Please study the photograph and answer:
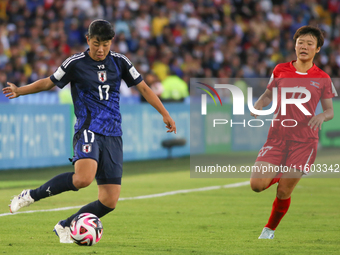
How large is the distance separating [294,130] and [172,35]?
14044 millimetres

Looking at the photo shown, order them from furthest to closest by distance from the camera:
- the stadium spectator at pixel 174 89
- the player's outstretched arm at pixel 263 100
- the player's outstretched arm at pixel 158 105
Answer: the stadium spectator at pixel 174 89, the player's outstretched arm at pixel 263 100, the player's outstretched arm at pixel 158 105

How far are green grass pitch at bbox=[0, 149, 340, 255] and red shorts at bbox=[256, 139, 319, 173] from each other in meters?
0.72

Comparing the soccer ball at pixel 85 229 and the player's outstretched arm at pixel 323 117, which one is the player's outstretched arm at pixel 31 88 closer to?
the soccer ball at pixel 85 229

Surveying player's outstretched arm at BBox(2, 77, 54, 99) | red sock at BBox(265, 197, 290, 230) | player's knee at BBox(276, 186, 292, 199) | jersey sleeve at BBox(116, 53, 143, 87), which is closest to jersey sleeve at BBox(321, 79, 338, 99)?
player's knee at BBox(276, 186, 292, 199)

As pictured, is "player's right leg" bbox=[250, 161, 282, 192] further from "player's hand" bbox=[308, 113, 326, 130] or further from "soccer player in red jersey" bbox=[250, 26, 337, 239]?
"player's hand" bbox=[308, 113, 326, 130]

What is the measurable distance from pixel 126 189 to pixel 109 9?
31.7 feet

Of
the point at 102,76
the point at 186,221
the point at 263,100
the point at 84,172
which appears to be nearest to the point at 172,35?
the point at 186,221

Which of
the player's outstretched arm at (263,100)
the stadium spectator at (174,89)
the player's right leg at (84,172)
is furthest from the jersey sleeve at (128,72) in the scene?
the stadium spectator at (174,89)

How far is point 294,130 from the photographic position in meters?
5.76

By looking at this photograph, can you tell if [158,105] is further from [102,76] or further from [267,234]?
[267,234]

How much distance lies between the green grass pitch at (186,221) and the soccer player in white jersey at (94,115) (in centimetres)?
51

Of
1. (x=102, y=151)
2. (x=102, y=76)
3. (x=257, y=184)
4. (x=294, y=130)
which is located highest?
(x=102, y=76)

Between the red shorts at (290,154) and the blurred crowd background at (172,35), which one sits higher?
the blurred crowd background at (172,35)

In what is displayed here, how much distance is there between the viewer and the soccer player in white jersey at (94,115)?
511cm
